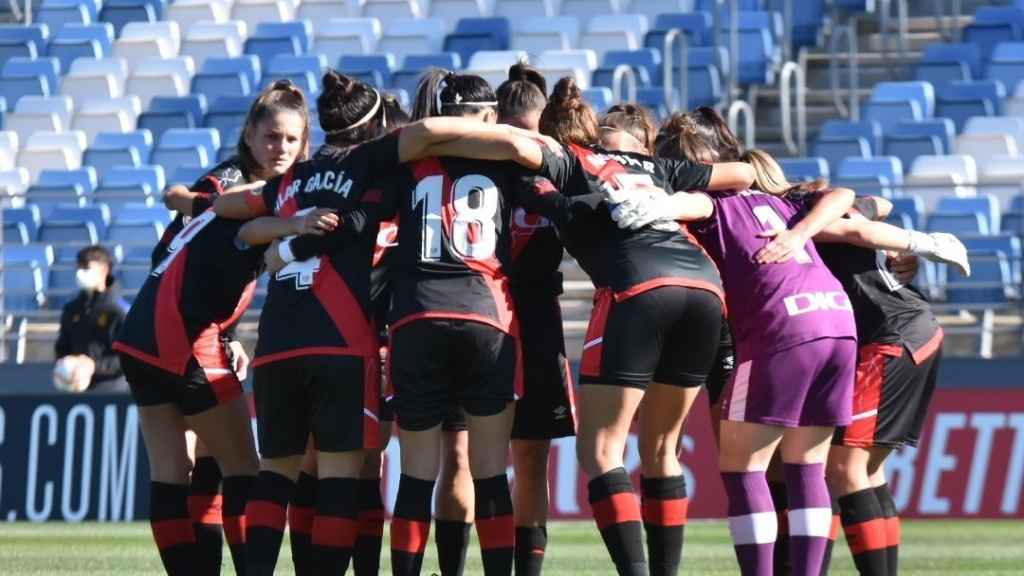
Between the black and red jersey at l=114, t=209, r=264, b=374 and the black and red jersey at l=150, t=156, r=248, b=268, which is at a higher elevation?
the black and red jersey at l=150, t=156, r=248, b=268

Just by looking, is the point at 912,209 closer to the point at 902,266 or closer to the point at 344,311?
the point at 902,266

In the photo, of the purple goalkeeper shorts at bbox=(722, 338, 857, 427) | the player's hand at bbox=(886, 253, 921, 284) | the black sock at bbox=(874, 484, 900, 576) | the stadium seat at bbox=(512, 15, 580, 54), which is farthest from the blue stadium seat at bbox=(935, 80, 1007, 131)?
the purple goalkeeper shorts at bbox=(722, 338, 857, 427)

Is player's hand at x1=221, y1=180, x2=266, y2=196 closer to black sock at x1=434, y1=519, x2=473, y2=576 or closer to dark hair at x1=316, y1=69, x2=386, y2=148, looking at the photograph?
dark hair at x1=316, y1=69, x2=386, y2=148

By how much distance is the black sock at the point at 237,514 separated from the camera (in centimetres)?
729

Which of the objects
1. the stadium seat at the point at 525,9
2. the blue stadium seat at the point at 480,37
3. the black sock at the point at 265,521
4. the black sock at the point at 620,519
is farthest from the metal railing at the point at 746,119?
the black sock at the point at 265,521

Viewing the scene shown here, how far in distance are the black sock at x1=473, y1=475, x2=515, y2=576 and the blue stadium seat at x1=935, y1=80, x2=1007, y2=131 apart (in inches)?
438

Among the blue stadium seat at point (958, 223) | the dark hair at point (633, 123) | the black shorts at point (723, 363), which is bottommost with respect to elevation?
the blue stadium seat at point (958, 223)

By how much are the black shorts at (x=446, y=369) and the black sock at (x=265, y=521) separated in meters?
0.53

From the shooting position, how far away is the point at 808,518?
6691 mm

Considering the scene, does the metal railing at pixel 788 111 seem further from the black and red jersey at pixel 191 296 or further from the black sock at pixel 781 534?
the black and red jersey at pixel 191 296

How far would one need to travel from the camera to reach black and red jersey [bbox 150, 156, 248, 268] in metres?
7.36

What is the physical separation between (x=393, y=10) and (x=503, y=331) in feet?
44.0

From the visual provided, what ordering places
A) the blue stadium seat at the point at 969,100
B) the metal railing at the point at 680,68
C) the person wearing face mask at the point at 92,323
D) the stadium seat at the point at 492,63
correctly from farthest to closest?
1. the stadium seat at the point at 492,63
2. the blue stadium seat at the point at 969,100
3. the metal railing at the point at 680,68
4. the person wearing face mask at the point at 92,323

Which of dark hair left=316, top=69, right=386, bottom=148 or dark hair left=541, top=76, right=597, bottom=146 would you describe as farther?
dark hair left=541, top=76, right=597, bottom=146
